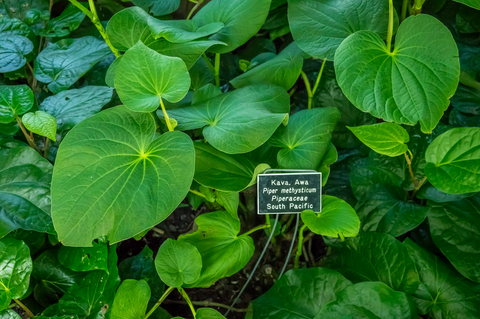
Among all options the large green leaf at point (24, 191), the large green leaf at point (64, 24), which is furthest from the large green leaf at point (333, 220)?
the large green leaf at point (64, 24)

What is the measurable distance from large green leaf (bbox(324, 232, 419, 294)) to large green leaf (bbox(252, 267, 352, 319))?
0.07 m

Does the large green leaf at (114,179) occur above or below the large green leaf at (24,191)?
above

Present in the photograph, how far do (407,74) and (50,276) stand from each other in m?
0.92

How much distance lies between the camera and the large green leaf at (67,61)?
90cm

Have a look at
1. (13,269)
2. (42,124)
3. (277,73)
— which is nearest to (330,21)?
(277,73)

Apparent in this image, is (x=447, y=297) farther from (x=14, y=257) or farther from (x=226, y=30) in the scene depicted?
(x=14, y=257)

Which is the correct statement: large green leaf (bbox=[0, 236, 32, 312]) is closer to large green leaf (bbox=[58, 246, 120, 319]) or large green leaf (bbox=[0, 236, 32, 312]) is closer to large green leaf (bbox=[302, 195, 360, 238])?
large green leaf (bbox=[58, 246, 120, 319])

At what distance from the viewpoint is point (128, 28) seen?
762mm

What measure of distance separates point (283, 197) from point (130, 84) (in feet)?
1.25

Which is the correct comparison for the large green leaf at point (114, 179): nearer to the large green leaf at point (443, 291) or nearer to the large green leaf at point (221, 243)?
the large green leaf at point (221, 243)

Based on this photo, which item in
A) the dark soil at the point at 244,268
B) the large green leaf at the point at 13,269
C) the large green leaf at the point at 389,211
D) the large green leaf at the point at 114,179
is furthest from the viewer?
the dark soil at the point at 244,268

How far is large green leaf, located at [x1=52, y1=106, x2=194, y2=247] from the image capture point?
2.06 feet

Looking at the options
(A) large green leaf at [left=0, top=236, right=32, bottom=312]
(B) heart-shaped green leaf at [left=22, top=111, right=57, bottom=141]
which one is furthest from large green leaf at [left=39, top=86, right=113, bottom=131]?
(A) large green leaf at [left=0, top=236, right=32, bottom=312]

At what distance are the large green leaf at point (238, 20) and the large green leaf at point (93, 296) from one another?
569 mm
